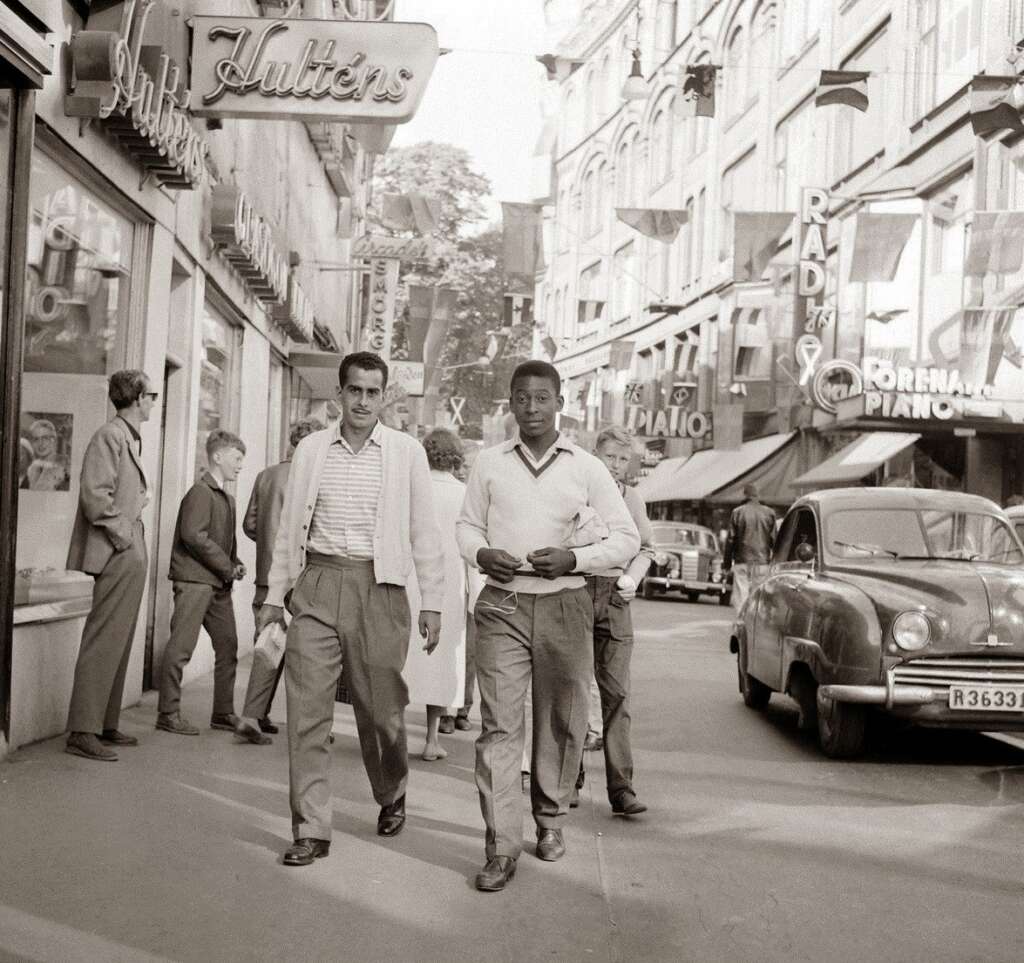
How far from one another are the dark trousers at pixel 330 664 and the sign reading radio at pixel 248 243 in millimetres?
6688

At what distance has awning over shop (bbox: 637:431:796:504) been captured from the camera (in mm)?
33656

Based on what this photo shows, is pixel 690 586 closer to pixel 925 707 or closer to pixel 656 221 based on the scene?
pixel 656 221

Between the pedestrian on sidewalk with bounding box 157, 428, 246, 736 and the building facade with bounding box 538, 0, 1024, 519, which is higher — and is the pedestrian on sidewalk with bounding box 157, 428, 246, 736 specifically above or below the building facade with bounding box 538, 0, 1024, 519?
below

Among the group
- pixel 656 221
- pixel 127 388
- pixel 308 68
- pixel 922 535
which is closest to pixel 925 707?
pixel 922 535

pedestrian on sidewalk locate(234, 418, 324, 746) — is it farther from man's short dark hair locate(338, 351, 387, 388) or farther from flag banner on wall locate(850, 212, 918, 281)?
flag banner on wall locate(850, 212, 918, 281)

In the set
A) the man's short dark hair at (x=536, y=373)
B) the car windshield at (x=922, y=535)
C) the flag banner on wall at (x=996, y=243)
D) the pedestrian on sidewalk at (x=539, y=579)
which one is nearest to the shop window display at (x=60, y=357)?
the pedestrian on sidewalk at (x=539, y=579)

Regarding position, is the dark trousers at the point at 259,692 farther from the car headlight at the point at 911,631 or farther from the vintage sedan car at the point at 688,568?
the vintage sedan car at the point at 688,568

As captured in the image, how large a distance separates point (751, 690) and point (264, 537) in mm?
4167

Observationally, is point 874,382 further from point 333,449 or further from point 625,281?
point 625,281

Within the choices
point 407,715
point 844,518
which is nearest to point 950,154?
point 844,518

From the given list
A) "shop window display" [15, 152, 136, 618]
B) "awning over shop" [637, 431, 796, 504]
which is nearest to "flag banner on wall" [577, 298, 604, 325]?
"awning over shop" [637, 431, 796, 504]

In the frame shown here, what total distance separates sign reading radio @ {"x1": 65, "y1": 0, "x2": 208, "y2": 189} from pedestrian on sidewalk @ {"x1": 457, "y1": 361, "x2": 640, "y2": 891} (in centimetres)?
349

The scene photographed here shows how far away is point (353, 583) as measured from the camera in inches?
230

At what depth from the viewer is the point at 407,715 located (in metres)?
10.3
